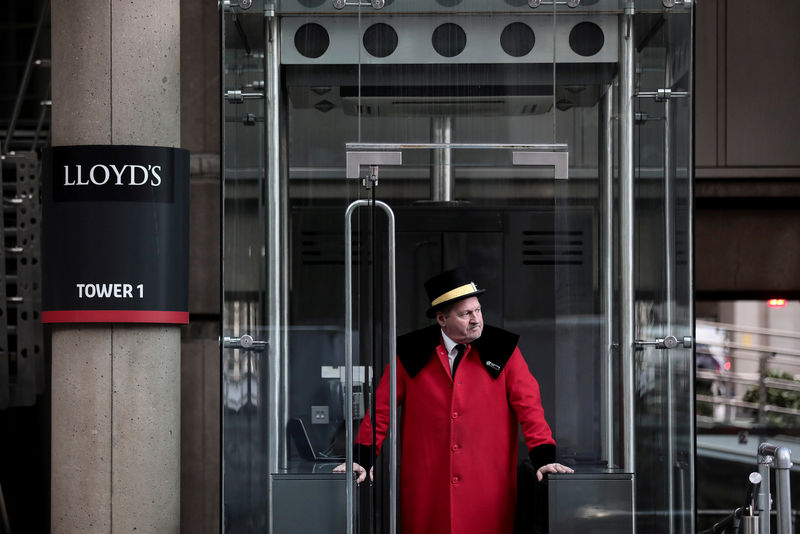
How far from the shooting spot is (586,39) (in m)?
4.74

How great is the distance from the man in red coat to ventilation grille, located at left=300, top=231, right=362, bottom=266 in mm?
452

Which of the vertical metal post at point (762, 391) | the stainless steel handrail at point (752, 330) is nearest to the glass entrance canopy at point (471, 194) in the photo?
the stainless steel handrail at point (752, 330)

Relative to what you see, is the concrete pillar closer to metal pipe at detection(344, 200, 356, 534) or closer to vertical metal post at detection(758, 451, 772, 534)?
metal pipe at detection(344, 200, 356, 534)

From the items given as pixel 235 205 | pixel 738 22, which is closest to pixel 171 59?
pixel 235 205

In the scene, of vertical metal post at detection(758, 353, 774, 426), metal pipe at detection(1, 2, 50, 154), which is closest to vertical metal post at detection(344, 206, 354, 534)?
metal pipe at detection(1, 2, 50, 154)

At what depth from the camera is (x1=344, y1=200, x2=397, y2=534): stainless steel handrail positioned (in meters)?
4.59

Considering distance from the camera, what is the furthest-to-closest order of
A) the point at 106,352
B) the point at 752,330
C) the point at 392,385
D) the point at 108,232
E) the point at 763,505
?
the point at 752,330 < the point at 106,352 < the point at 108,232 < the point at 392,385 < the point at 763,505

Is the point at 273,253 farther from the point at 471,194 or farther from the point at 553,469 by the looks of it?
the point at 553,469

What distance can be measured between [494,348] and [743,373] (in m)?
3.60

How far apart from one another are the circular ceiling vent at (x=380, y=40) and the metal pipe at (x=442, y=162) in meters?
0.34

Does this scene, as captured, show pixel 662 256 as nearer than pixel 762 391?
Yes

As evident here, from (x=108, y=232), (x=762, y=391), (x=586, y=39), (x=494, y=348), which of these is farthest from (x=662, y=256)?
(x=762, y=391)

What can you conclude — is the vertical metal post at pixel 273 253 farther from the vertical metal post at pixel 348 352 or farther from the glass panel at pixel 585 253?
the glass panel at pixel 585 253

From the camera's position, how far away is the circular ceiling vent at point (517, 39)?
4750 mm
